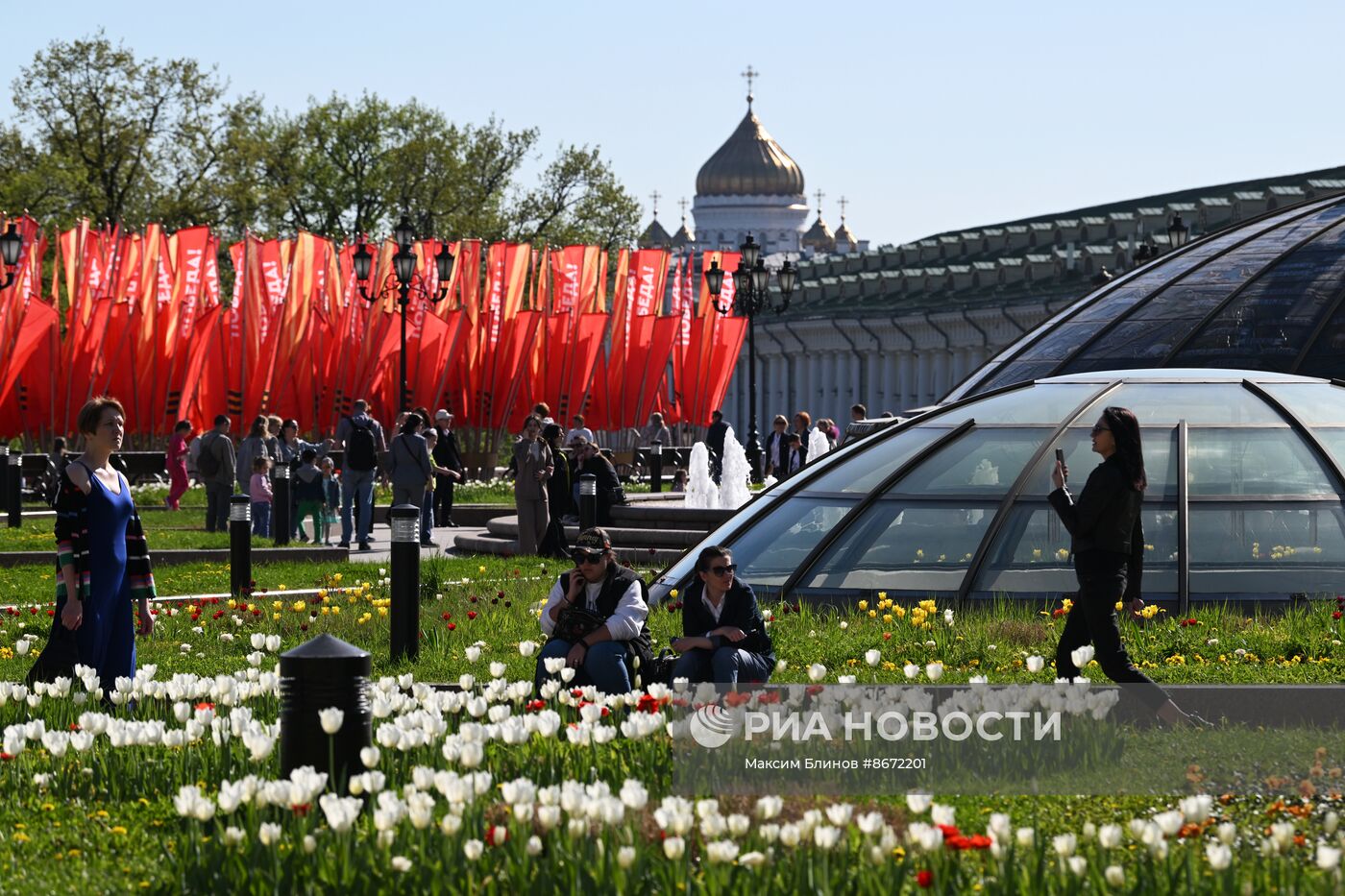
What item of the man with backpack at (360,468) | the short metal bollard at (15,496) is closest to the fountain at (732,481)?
the man with backpack at (360,468)

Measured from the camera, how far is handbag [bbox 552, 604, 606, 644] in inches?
382

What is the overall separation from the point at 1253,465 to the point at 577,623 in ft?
19.1

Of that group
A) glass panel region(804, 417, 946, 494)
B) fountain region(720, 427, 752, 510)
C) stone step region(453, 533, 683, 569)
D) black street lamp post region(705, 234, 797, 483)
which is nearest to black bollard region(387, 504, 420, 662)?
glass panel region(804, 417, 946, 494)

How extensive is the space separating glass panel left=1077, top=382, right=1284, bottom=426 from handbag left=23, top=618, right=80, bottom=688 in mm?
7195

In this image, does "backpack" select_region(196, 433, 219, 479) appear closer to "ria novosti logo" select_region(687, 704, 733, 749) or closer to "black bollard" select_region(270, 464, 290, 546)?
"black bollard" select_region(270, 464, 290, 546)

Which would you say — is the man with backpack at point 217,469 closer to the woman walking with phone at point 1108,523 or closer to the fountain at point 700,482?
the fountain at point 700,482

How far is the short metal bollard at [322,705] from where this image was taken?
697 cm

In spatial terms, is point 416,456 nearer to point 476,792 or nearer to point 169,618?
point 169,618

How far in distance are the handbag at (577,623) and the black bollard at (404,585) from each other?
7.09 ft

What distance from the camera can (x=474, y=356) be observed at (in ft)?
148

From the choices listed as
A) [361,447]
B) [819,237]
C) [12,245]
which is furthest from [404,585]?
[819,237]

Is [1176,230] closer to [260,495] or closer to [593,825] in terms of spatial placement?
[260,495]

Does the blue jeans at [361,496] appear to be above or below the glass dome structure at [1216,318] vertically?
below

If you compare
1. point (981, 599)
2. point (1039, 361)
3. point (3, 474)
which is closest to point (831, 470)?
point (981, 599)
